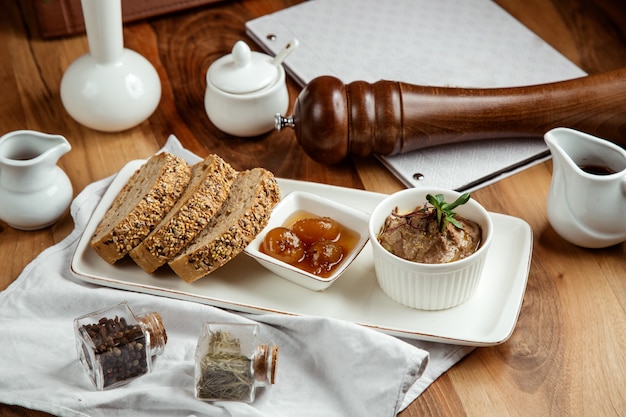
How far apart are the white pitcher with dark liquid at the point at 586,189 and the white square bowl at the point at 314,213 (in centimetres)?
46

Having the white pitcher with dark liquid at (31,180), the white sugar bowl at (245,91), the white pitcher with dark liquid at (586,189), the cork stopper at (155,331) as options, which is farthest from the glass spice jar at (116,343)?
the white pitcher with dark liquid at (586,189)

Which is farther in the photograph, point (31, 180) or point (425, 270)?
point (31, 180)

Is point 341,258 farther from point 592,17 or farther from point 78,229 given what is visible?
point 592,17

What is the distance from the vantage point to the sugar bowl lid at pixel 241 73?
2.19 m

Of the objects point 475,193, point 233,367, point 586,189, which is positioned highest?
point 586,189

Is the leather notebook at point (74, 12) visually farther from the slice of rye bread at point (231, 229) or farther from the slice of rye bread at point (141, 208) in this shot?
the slice of rye bread at point (231, 229)

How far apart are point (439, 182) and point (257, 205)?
1.83 feet

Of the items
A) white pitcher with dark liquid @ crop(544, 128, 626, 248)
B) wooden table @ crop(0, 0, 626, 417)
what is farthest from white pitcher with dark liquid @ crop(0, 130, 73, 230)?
white pitcher with dark liquid @ crop(544, 128, 626, 248)

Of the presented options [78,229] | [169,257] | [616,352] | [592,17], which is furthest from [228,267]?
[592,17]

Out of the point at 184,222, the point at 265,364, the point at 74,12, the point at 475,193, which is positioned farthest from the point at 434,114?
the point at 74,12

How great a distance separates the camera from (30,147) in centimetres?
198

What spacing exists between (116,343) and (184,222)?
335mm

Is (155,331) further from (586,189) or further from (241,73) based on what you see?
(586,189)

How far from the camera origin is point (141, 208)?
1.83 m
